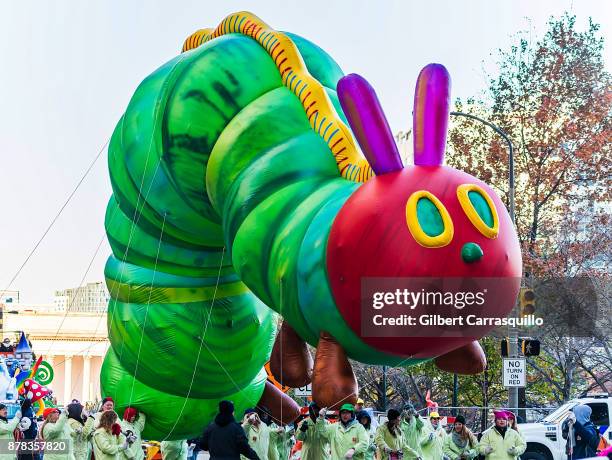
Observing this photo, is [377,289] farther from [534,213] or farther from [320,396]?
[534,213]

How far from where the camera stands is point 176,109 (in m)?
10.1

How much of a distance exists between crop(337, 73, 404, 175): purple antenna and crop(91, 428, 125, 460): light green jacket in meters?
5.45

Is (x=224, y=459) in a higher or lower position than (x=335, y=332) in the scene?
lower

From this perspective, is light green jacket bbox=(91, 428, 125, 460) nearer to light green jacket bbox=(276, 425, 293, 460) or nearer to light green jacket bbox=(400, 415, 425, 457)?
light green jacket bbox=(276, 425, 293, 460)

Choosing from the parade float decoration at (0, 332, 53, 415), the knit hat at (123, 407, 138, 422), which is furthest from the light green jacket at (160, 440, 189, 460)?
the parade float decoration at (0, 332, 53, 415)

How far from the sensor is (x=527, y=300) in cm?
1939

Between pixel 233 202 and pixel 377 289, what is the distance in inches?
74.7

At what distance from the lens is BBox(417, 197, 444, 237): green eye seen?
7.88 m

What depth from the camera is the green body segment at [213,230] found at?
29.1 feet

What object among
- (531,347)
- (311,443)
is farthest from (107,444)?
(531,347)

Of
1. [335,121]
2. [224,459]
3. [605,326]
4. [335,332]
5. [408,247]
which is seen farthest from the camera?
[605,326]

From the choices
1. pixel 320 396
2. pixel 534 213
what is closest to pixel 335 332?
pixel 320 396

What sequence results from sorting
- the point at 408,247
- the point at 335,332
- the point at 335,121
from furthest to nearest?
the point at 335,121
the point at 335,332
the point at 408,247

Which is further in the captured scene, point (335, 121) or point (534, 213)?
point (534, 213)
